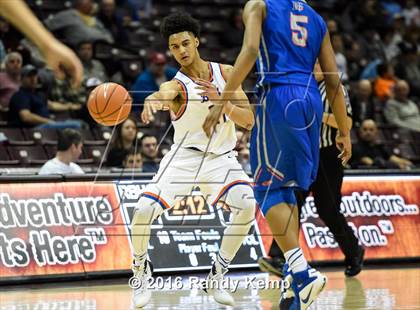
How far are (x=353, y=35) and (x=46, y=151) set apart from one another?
353 inches

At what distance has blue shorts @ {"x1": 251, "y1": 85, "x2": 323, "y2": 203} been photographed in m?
6.32

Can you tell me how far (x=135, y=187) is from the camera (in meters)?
10.4

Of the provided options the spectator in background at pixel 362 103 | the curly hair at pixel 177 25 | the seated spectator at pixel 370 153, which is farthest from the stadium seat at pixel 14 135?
the spectator in background at pixel 362 103

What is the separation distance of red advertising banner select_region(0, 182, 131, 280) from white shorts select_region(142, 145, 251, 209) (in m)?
2.40

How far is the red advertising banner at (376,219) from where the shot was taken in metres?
11.1

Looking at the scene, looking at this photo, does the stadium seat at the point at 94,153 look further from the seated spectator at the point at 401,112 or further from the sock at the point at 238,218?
the seated spectator at the point at 401,112

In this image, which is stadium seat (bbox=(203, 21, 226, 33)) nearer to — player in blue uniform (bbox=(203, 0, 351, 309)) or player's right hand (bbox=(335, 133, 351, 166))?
player's right hand (bbox=(335, 133, 351, 166))

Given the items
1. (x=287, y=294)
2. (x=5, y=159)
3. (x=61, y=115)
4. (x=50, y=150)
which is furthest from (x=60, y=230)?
(x=61, y=115)

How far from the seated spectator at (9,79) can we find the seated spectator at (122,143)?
1963 mm

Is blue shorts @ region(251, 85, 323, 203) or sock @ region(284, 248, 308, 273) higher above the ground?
blue shorts @ region(251, 85, 323, 203)

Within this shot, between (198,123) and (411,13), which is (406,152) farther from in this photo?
(198,123)

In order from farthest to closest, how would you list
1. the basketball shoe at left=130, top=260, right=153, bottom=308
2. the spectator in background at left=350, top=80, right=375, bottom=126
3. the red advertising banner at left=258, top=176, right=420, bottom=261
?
the spectator in background at left=350, top=80, right=375, bottom=126
the red advertising banner at left=258, top=176, right=420, bottom=261
the basketball shoe at left=130, top=260, right=153, bottom=308

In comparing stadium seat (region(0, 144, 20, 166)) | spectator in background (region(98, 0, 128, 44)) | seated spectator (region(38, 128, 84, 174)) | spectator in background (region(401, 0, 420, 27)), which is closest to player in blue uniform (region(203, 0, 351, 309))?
seated spectator (region(38, 128, 84, 174))

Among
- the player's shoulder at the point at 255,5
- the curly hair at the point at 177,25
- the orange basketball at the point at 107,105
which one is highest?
the player's shoulder at the point at 255,5
